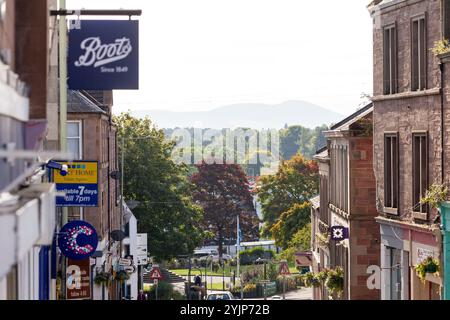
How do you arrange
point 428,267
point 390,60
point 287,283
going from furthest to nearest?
1. point 287,283
2. point 390,60
3. point 428,267

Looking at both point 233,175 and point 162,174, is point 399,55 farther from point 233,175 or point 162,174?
point 233,175

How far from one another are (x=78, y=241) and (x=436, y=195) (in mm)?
10035

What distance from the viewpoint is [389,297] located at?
41.0m

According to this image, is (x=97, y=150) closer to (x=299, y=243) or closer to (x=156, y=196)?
(x=156, y=196)

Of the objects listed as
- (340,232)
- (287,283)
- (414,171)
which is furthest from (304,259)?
(414,171)

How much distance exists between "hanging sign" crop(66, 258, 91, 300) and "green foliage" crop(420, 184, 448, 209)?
35.3 feet

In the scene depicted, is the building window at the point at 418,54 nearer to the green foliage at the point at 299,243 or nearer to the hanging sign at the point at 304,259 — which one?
the hanging sign at the point at 304,259

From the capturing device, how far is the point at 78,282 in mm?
39750

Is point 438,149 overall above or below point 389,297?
above

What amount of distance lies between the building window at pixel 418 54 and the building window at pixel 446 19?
1493 mm

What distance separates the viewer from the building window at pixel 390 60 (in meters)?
Result: 39.6

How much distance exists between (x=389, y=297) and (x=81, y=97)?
48.0 feet

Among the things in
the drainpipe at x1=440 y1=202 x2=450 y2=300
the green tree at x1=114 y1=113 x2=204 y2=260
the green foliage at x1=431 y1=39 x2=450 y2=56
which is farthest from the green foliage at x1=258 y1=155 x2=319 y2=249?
the drainpipe at x1=440 y1=202 x2=450 y2=300
